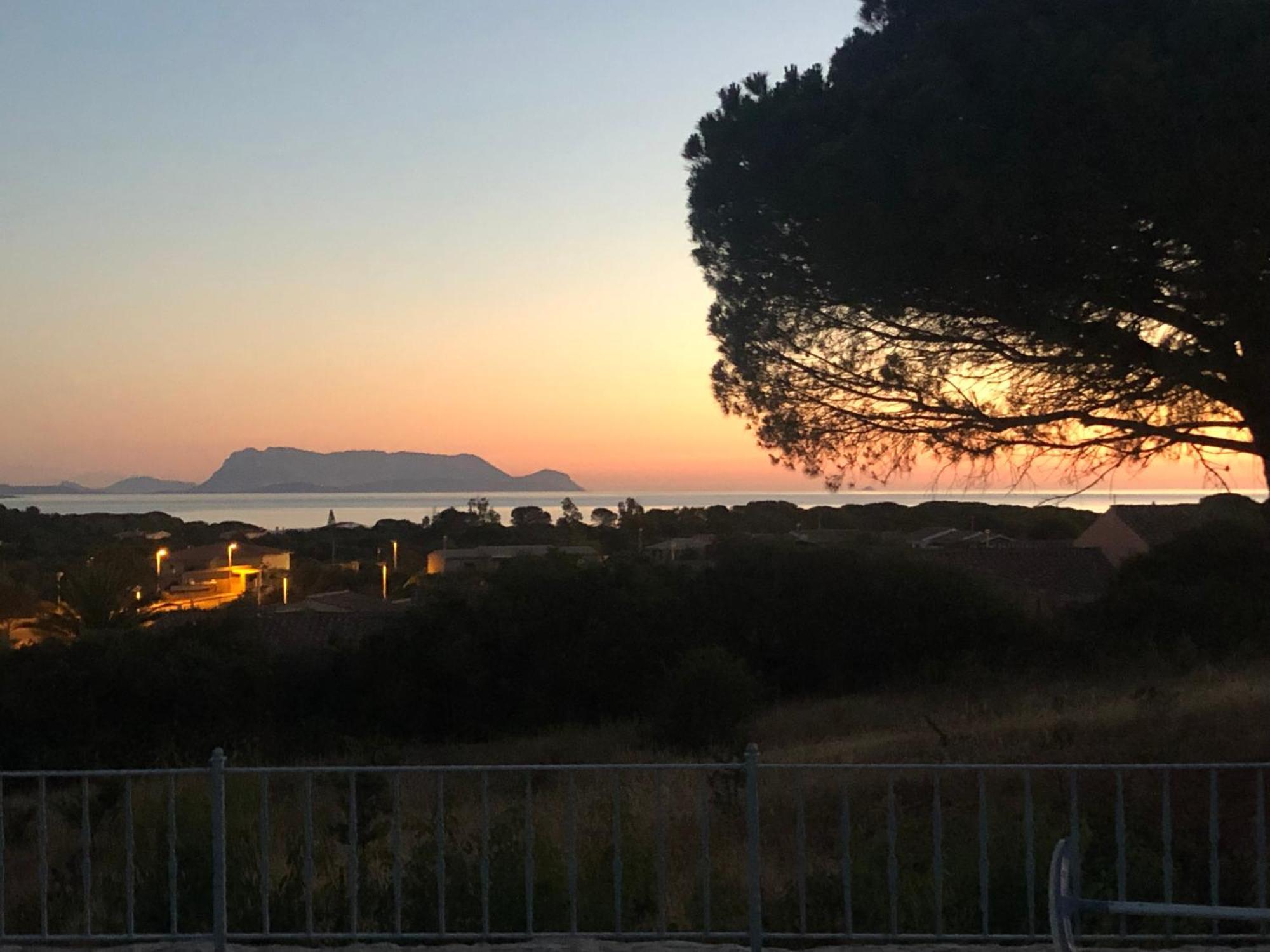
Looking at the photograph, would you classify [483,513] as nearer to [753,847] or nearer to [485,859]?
[485,859]

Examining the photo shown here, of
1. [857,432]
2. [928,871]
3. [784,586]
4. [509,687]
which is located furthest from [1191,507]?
[928,871]

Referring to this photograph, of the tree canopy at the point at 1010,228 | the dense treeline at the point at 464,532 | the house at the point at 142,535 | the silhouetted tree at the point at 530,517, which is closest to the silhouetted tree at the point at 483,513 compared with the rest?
the dense treeline at the point at 464,532

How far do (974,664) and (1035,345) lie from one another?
12.6 meters

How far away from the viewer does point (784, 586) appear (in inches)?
934

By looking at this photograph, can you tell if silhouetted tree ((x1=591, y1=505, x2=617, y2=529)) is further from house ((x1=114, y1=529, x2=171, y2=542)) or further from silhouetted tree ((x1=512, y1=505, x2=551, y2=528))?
house ((x1=114, y1=529, x2=171, y2=542))

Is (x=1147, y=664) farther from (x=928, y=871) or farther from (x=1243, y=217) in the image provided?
(x=928, y=871)

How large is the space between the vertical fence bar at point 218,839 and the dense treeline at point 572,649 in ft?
52.2

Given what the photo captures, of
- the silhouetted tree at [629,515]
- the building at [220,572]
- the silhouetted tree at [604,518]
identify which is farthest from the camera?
the silhouetted tree at [604,518]

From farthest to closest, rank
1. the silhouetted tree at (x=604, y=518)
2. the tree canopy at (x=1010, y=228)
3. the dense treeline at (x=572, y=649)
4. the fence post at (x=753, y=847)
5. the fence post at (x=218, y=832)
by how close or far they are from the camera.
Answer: the silhouetted tree at (x=604, y=518) → the dense treeline at (x=572, y=649) → the tree canopy at (x=1010, y=228) → the fence post at (x=218, y=832) → the fence post at (x=753, y=847)

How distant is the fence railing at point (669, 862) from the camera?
16.6 feet

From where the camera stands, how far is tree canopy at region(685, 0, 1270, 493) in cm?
782

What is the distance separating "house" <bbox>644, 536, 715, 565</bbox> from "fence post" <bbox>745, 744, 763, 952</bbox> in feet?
66.6

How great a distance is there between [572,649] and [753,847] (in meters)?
17.8

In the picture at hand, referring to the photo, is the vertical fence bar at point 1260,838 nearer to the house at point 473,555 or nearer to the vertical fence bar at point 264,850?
the vertical fence bar at point 264,850
